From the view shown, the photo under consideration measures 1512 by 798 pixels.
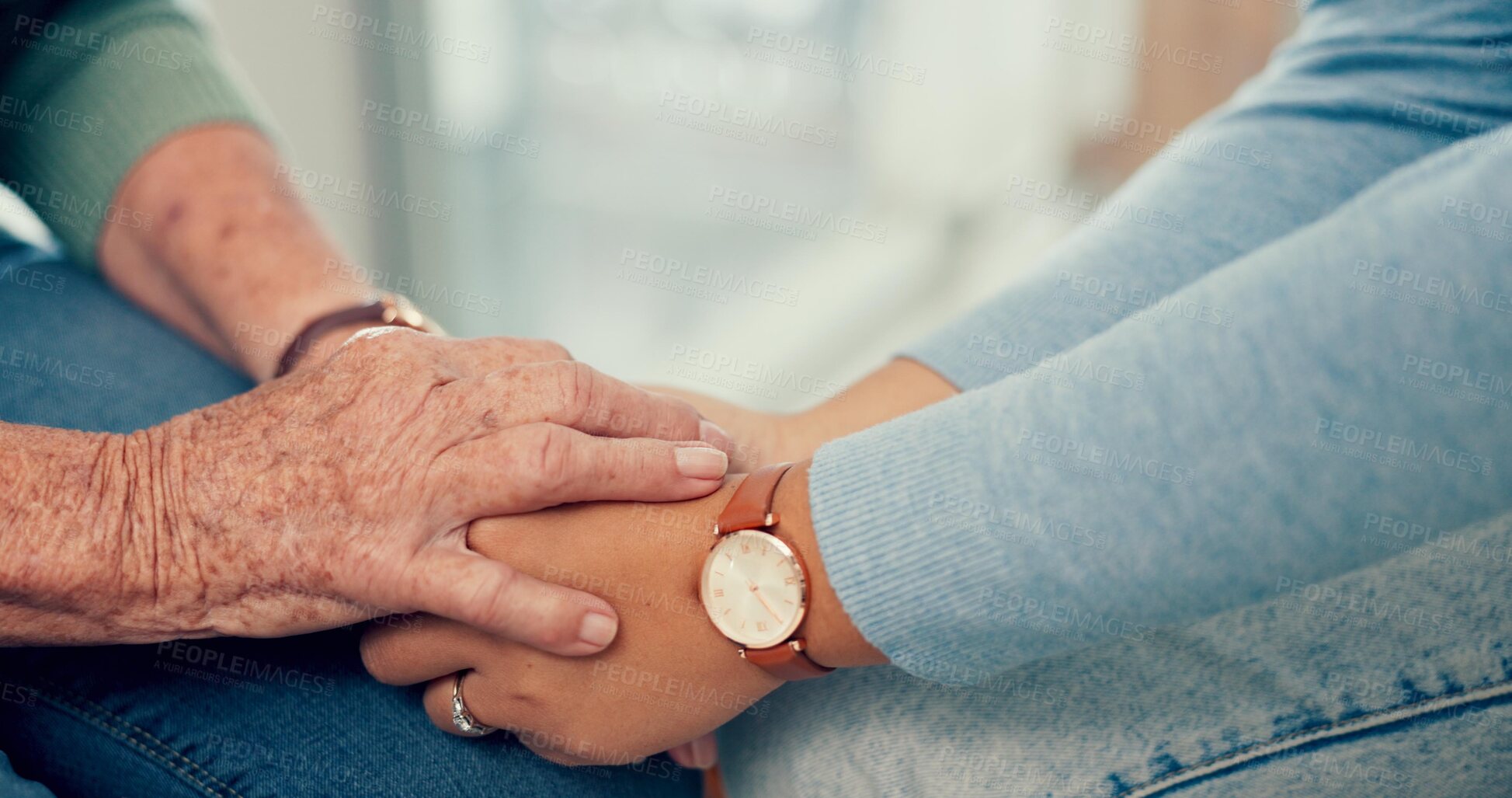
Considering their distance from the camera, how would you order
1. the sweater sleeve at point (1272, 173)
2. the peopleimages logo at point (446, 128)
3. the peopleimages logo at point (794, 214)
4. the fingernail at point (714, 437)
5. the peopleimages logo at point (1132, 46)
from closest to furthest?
the fingernail at point (714, 437) < the sweater sleeve at point (1272, 173) < the peopleimages logo at point (446, 128) < the peopleimages logo at point (794, 214) < the peopleimages logo at point (1132, 46)

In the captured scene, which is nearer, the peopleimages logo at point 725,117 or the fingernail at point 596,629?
the fingernail at point 596,629

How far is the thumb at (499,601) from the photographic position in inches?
24.7

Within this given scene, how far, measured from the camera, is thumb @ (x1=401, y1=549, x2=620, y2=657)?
0.63 m

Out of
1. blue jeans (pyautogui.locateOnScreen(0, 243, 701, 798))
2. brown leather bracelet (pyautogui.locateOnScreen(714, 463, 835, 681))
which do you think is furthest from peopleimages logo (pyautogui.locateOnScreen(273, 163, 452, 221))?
brown leather bracelet (pyautogui.locateOnScreen(714, 463, 835, 681))

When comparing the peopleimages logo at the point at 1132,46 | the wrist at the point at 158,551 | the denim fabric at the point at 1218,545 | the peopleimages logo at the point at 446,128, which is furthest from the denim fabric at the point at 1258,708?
the peopleimages logo at the point at 1132,46

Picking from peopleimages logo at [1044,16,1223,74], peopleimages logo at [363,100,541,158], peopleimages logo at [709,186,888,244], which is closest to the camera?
peopleimages logo at [363,100,541,158]

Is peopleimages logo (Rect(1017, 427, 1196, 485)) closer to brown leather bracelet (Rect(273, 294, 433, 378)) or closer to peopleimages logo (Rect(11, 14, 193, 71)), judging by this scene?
brown leather bracelet (Rect(273, 294, 433, 378))

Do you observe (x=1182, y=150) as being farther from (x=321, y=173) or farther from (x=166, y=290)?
(x=321, y=173)

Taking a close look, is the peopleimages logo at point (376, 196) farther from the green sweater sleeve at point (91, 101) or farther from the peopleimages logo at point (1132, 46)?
the peopleimages logo at point (1132, 46)

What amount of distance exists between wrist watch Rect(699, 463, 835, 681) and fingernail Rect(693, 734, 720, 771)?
6.4 inches

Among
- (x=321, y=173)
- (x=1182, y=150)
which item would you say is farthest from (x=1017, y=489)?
(x=321, y=173)

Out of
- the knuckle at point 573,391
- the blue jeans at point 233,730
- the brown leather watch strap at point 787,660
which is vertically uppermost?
the knuckle at point 573,391

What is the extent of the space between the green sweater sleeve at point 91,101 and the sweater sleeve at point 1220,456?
80 centimetres

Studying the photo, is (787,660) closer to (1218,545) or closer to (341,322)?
(1218,545)
